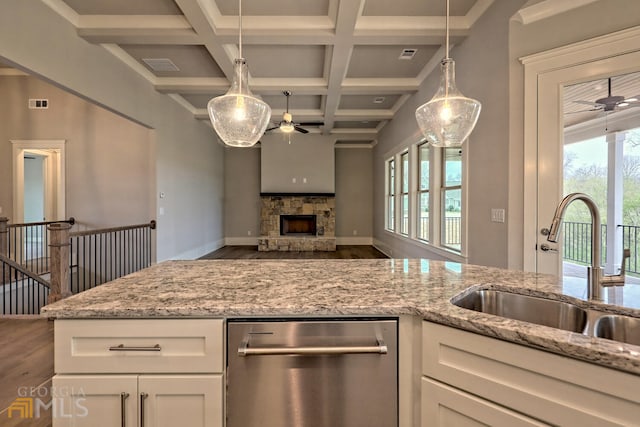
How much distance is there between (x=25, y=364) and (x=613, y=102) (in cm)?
504

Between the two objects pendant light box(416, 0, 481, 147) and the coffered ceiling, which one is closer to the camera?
pendant light box(416, 0, 481, 147)

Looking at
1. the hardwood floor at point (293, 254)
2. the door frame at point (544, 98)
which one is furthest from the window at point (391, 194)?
the door frame at point (544, 98)

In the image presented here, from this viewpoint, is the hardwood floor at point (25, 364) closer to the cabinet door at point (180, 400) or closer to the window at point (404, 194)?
the cabinet door at point (180, 400)

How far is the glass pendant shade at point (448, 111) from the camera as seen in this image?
196 centimetres

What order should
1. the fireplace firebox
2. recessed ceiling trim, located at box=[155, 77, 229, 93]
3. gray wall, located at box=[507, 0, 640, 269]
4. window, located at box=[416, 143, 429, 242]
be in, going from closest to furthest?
1. gray wall, located at box=[507, 0, 640, 269]
2. recessed ceiling trim, located at box=[155, 77, 229, 93]
3. window, located at box=[416, 143, 429, 242]
4. the fireplace firebox

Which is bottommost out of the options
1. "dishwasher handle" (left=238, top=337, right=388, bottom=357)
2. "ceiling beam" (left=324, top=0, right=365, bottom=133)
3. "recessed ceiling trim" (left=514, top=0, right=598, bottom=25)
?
"dishwasher handle" (left=238, top=337, right=388, bottom=357)

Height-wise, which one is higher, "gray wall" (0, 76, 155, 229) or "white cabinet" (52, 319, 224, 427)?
"gray wall" (0, 76, 155, 229)

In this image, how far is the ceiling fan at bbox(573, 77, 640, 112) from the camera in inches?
87.0

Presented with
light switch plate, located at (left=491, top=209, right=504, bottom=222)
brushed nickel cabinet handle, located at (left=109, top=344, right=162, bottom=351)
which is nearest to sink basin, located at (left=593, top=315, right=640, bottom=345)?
brushed nickel cabinet handle, located at (left=109, top=344, right=162, bottom=351)

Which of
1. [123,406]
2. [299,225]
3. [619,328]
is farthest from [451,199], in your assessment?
[299,225]

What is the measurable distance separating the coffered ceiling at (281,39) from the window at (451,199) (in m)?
1.29

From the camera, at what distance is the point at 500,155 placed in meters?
2.88

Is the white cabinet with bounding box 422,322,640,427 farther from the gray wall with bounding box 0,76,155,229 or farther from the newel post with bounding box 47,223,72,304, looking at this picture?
the gray wall with bounding box 0,76,155,229

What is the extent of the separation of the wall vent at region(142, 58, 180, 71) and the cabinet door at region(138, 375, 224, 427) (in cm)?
437
